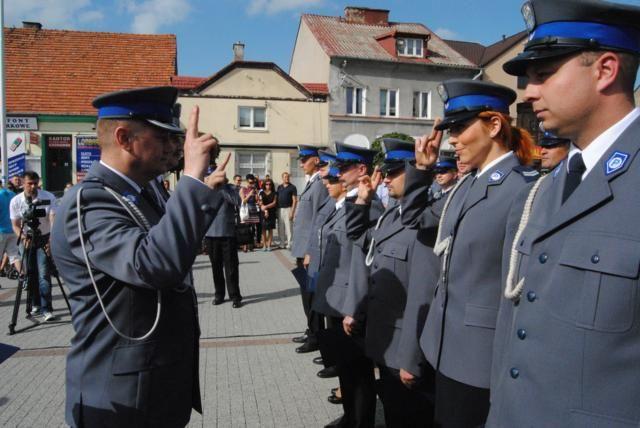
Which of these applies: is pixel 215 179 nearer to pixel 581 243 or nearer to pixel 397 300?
pixel 581 243

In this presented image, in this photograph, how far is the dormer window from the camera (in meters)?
28.3

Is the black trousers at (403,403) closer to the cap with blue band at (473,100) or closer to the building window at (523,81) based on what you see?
the cap with blue band at (473,100)

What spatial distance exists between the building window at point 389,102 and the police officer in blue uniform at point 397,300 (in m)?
24.4

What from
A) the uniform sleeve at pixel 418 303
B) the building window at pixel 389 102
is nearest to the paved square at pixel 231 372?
the uniform sleeve at pixel 418 303

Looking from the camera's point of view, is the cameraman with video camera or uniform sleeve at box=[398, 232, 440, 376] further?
the cameraman with video camera

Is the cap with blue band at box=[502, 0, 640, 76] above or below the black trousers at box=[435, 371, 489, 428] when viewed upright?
above

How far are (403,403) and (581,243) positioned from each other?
2.16m

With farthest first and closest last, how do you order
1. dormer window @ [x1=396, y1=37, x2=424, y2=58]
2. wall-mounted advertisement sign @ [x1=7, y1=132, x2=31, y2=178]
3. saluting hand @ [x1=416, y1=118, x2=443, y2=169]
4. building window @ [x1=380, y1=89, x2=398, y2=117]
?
dormer window @ [x1=396, y1=37, x2=424, y2=58], building window @ [x1=380, y1=89, x2=398, y2=117], wall-mounted advertisement sign @ [x1=7, y1=132, x2=31, y2=178], saluting hand @ [x1=416, y1=118, x2=443, y2=169]

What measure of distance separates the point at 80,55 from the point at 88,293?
2801 cm

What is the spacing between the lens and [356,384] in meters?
3.79

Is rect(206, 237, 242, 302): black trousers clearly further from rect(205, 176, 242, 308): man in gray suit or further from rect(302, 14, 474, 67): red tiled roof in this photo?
rect(302, 14, 474, 67): red tiled roof

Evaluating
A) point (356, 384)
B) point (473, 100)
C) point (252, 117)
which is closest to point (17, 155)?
point (356, 384)

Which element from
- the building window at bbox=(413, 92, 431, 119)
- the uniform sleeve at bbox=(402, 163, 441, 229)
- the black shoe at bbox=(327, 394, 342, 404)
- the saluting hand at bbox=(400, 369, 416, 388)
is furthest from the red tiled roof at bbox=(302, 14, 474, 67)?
the saluting hand at bbox=(400, 369, 416, 388)

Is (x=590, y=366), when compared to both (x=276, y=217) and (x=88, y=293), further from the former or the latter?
(x=276, y=217)
